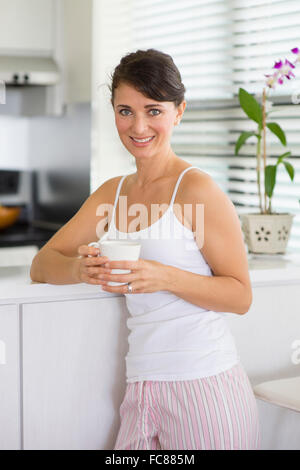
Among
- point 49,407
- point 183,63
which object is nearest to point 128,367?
point 49,407

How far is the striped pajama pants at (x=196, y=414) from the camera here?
1367 millimetres

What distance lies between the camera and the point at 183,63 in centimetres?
309

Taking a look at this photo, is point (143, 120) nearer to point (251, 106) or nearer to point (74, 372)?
point (74, 372)

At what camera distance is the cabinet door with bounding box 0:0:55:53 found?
3.31 meters

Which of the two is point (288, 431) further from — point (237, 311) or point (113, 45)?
point (113, 45)

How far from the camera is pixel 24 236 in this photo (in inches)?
134

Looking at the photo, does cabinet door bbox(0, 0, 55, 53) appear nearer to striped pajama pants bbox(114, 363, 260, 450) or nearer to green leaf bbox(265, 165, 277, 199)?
green leaf bbox(265, 165, 277, 199)

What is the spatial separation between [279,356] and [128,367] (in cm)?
54

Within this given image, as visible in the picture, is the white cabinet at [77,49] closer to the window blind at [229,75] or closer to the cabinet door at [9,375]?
the window blind at [229,75]

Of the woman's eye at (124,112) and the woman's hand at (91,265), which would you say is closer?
the woman's hand at (91,265)

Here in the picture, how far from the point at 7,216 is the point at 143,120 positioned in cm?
231

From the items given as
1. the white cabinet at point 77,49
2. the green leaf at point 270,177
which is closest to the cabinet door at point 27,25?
the white cabinet at point 77,49

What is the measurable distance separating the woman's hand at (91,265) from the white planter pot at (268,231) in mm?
816
